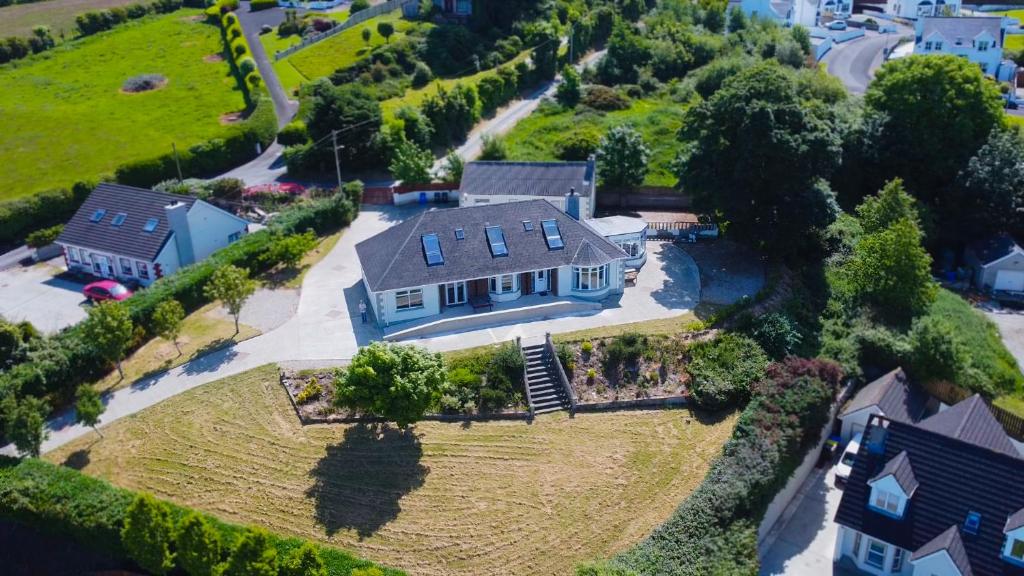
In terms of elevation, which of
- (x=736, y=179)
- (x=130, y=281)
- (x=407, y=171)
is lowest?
(x=130, y=281)

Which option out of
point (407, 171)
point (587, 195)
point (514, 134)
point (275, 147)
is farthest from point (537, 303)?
point (275, 147)

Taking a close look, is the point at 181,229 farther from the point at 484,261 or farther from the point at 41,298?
the point at 484,261

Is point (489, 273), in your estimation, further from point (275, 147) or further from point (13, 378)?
point (275, 147)

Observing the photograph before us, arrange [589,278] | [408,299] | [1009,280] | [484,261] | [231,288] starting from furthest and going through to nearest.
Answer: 1. [1009,280]
2. [589,278]
3. [484,261]
4. [408,299]
5. [231,288]

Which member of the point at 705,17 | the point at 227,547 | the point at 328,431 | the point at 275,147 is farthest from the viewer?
the point at 705,17

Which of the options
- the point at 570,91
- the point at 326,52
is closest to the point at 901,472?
the point at 570,91

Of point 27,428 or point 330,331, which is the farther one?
point 330,331
